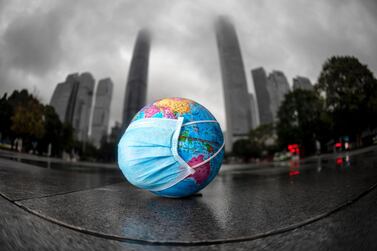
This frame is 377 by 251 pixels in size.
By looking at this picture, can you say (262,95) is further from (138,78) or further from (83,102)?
(83,102)

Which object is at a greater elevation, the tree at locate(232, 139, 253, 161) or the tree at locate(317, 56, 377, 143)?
the tree at locate(317, 56, 377, 143)

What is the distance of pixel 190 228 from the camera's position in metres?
1.43

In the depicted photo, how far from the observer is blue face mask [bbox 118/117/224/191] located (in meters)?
2.32

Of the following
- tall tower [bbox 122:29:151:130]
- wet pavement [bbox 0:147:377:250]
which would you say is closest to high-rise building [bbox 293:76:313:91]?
wet pavement [bbox 0:147:377:250]

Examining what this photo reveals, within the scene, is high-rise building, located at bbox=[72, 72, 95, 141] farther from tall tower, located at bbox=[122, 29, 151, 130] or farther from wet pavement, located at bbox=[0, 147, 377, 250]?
tall tower, located at bbox=[122, 29, 151, 130]

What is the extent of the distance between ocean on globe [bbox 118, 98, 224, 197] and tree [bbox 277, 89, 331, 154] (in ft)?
118

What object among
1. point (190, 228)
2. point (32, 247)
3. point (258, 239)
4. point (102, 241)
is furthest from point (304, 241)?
point (32, 247)

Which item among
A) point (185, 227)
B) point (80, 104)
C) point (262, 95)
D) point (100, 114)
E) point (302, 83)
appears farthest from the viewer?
point (262, 95)

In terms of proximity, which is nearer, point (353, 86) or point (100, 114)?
point (353, 86)

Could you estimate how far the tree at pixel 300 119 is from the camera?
33356 millimetres

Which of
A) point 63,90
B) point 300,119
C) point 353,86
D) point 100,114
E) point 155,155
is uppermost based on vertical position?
point 100,114

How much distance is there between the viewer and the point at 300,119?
34.8m

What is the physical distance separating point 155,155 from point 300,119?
127ft

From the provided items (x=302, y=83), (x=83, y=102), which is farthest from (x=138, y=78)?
(x=302, y=83)
